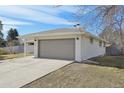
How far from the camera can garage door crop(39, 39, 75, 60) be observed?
1788 cm

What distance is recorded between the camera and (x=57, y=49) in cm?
1883

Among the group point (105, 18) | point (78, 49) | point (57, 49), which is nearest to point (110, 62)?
point (78, 49)

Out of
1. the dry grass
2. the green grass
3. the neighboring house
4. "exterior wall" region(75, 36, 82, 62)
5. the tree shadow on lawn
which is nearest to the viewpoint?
the dry grass

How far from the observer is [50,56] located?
758 inches

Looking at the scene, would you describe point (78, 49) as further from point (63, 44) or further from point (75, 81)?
point (75, 81)

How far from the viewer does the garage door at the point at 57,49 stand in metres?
17.9

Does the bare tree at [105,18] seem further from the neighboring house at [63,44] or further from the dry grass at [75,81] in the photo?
the dry grass at [75,81]

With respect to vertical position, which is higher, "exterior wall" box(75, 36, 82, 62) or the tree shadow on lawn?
"exterior wall" box(75, 36, 82, 62)

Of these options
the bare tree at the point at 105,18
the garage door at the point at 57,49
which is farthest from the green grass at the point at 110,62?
the bare tree at the point at 105,18

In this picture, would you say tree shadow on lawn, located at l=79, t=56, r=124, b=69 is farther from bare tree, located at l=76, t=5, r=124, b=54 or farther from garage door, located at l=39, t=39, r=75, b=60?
bare tree, located at l=76, t=5, r=124, b=54

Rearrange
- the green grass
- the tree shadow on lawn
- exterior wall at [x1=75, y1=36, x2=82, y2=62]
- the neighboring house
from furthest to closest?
1. the neighboring house
2. exterior wall at [x1=75, y1=36, x2=82, y2=62]
3. the green grass
4. the tree shadow on lawn

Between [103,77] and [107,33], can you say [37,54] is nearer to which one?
[107,33]

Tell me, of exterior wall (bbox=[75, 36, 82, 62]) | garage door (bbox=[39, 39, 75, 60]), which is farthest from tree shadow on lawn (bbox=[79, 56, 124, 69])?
garage door (bbox=[39, 39, 75, 60])
